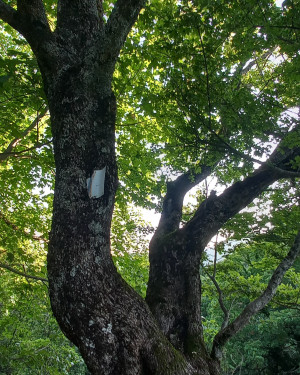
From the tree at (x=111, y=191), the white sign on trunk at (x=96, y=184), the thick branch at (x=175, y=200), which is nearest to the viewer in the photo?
the tree at (x=111, y=191)

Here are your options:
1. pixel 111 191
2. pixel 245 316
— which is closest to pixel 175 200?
pixel 245 316

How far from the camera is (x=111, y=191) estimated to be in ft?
7.67

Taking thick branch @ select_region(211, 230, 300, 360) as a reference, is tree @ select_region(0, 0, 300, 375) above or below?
above

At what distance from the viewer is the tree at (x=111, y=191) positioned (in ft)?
6.46

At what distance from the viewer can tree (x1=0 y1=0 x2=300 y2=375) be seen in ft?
6.46

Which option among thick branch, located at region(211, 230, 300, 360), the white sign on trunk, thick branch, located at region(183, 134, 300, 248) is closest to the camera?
the white sign on trunk

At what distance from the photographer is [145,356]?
2.06 meters

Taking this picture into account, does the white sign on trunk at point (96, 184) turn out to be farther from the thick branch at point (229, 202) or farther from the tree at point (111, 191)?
the thick branch at point (229, 202)

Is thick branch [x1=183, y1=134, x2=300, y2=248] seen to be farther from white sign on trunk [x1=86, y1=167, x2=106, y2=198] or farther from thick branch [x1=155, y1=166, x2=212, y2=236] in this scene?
white sign on trunk [x1=86, y1=167, x2=106, y2=198]

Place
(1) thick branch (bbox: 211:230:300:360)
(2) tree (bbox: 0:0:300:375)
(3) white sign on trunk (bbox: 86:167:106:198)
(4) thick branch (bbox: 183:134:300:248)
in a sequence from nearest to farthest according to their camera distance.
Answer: (2) tree (bbox: 0:0:300:375), (3) white sign on trunk (bbox: 86:167:106:198), (1) thick branch (bbox: 211:230:300:360), (4) thick branch (bbox: 183:134:300:248)

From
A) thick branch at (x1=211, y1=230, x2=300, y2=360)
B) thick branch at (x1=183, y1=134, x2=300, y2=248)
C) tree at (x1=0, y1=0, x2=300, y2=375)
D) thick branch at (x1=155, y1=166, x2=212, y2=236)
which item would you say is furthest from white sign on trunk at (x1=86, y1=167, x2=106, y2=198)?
thick branch at (x1=211, y1=230, x2=300, y2=360)

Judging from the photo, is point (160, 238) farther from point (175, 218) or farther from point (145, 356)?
point (145, 356)

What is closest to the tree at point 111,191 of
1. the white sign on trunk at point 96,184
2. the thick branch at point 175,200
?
the white sign on trunk at point 96,184

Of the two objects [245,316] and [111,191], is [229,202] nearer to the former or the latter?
[245,316]
